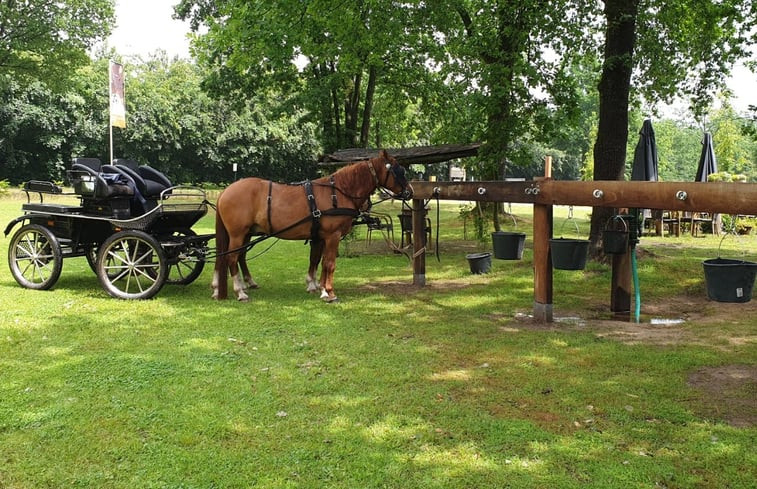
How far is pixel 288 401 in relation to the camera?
4.31 meters

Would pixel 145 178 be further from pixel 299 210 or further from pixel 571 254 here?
pixel 571 254

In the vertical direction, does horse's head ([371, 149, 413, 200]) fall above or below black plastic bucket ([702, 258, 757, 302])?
above

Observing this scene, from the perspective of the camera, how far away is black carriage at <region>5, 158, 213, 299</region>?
25.4 ft

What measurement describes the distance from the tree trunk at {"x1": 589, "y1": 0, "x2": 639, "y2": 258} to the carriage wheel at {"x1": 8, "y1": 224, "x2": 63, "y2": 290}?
8.27m

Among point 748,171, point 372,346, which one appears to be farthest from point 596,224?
point 748,171

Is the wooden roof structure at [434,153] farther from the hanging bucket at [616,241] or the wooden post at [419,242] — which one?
the hanging bucket at [616,241]

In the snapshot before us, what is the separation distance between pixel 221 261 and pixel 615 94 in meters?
7.04

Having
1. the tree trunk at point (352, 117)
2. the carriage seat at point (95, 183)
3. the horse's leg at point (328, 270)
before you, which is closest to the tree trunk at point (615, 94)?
the horse's leg at point (328, 270)

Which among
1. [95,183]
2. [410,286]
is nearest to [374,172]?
[410,286]

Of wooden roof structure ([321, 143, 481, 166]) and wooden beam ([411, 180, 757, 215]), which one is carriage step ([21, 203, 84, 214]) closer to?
wooden beam ([411, 180, 757, 215])

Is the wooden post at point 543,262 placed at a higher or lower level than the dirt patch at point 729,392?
higher

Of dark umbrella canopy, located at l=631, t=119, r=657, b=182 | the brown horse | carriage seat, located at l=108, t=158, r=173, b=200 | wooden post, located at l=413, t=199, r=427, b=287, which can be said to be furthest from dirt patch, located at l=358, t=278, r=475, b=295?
dark umbrella canopy, located at l=631, t=119, r=657, b=182

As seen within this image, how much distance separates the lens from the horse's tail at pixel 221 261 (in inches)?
312

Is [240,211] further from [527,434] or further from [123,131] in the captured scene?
[123,131]
